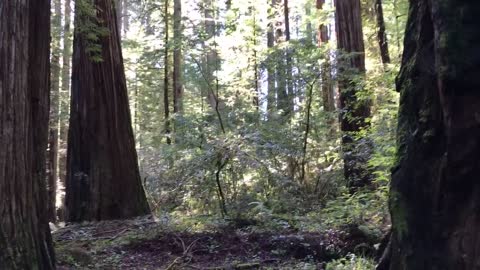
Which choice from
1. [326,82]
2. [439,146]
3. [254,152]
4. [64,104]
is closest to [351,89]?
[326,82]

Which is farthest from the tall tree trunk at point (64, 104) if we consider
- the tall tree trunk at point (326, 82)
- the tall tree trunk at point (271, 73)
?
the tall tree trunk at point (326, 82)

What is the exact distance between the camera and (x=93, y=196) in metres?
10.6

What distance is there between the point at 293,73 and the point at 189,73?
8.57 m

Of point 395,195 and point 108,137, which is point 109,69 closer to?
point 108,137

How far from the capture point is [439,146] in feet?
11.7

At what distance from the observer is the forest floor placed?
6953 mm

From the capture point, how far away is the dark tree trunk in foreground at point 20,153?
4.65 meters

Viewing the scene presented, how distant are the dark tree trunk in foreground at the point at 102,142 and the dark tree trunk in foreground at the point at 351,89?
4601 mm

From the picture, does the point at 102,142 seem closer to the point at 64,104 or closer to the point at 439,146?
the point at 439,146

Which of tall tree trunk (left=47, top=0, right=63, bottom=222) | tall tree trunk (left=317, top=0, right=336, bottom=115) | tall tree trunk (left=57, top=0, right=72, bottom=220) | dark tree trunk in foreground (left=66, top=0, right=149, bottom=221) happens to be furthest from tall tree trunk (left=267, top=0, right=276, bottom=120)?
tall tree trunk (left=57, top=0, right=72, bottom=220)

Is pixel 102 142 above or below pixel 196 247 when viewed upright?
above

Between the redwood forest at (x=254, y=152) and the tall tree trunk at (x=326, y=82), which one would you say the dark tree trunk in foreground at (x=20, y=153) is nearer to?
the redwood forest at (x=254, y=152)

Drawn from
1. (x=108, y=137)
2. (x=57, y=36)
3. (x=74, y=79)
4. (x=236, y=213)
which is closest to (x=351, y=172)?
(x=236, y=213)

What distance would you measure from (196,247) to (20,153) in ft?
12.8
